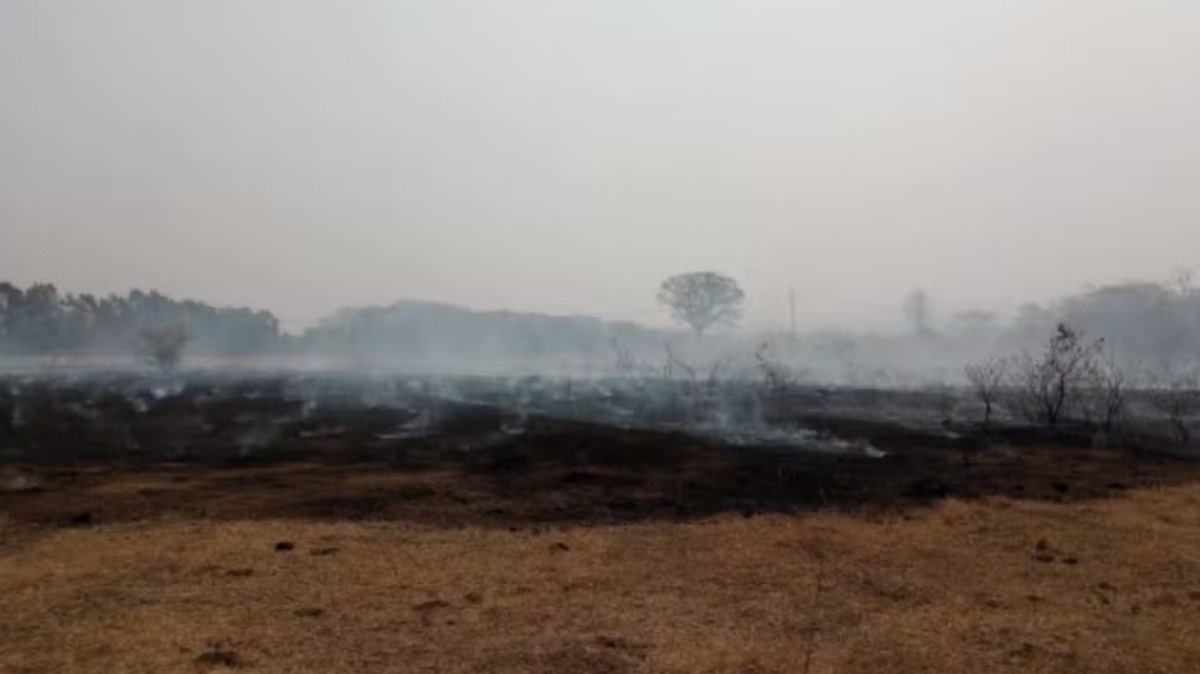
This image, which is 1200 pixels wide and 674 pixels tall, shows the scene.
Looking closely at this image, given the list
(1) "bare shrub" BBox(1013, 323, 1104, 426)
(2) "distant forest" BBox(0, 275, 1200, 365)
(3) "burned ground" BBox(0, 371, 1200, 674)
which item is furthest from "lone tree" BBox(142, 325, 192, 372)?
(1) "bare shrub" BBox(1013, 323, 1104, 426)

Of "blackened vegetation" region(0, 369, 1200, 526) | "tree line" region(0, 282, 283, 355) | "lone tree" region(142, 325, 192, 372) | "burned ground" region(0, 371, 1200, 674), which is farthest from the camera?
"tree line" region(0, 282, 283, 355)

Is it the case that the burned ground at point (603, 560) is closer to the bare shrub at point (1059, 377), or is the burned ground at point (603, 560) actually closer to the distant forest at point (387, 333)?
the bare shrub at point (1059, 377)

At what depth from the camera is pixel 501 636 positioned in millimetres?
8195

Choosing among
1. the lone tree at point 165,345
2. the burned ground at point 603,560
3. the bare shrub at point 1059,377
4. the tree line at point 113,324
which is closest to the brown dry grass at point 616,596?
the burned ground at point 603,560

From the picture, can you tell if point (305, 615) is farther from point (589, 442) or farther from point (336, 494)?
point (589, 442)

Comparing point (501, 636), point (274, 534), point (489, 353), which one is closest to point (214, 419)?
point (274, 534)

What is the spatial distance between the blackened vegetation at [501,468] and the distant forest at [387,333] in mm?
41460

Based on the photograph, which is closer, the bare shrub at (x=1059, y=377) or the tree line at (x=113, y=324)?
the bare shrub at (x=1059, y=377)

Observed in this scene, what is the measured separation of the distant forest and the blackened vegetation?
41460 millimetres

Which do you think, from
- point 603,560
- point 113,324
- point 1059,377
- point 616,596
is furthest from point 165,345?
point 616,596

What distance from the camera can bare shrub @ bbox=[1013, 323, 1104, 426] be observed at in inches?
1067

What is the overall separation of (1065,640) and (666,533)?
5.33 m

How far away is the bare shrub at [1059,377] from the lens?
27109mm

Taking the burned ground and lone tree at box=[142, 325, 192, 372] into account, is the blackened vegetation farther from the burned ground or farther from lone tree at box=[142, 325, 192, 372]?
lone tree at box=[142, 325, 192, 372]
